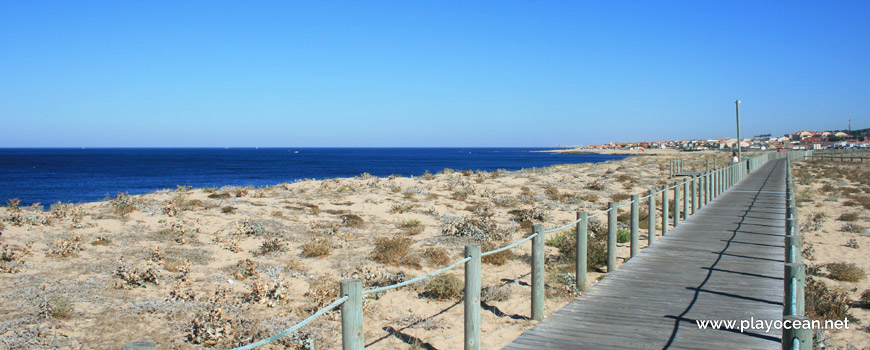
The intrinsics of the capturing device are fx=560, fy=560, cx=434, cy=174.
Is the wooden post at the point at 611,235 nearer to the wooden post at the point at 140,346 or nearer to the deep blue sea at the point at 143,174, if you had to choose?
the wooden post at the point at 140,346

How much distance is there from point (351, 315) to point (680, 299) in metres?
4.52

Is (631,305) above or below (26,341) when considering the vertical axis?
above

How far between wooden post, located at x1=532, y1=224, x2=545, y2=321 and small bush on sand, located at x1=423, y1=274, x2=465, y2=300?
2.36m

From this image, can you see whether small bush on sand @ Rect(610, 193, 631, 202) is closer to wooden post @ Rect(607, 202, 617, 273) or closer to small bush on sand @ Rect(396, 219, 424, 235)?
small bush on sand @ Rect(396, 219, 424, 235)

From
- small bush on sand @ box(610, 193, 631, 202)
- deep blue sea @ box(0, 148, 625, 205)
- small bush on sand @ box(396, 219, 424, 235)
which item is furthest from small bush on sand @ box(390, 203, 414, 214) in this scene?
deep blue sea @ box(0, 148, 625, 205)

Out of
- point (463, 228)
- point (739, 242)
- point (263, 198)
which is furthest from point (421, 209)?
point (739, 242)

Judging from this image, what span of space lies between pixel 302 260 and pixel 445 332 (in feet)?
15.8

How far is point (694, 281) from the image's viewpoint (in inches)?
298

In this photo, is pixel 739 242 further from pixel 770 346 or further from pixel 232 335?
pixel 232 335

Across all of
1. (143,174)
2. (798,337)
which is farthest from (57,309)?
(143,174)

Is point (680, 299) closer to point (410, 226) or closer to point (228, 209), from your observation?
point (410, 226)

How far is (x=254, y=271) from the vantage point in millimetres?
9836

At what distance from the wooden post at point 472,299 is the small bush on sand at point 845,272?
28.5 ft

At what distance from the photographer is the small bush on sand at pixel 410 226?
14.2m
